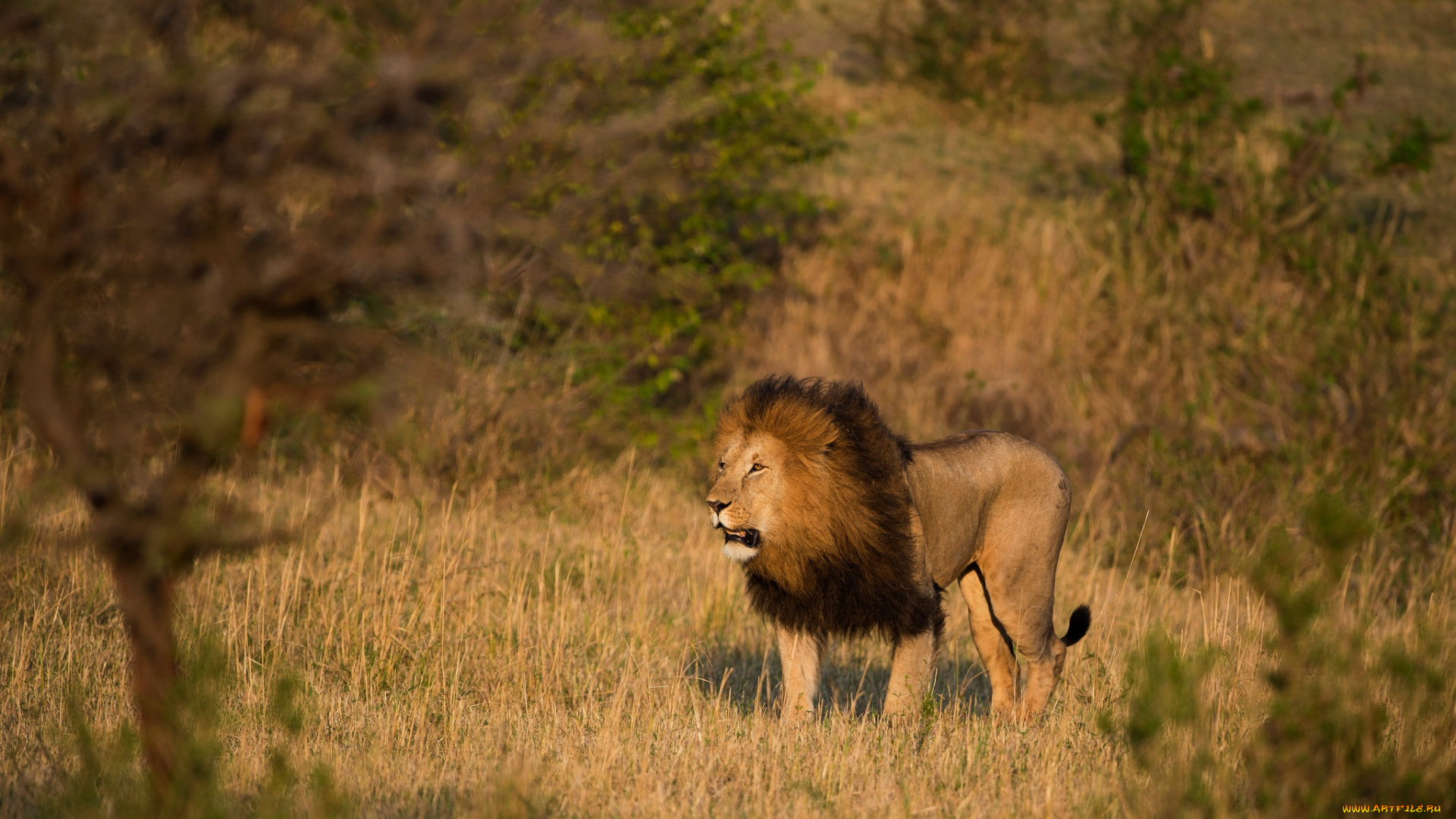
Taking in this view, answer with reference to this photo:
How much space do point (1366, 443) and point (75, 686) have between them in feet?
29.5

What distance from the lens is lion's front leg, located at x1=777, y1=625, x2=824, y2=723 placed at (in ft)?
15.9

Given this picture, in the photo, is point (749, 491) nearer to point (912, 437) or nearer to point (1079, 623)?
point (1079, 623)

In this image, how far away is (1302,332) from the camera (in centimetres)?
1103

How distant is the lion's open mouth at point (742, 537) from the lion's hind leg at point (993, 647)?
3.94 feet

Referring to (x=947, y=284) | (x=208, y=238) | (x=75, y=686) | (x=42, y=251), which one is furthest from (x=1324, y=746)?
(x=947, y=284)

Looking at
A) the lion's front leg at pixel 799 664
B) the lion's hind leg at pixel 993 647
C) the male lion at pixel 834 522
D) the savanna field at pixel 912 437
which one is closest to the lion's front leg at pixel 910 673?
the male lion at pixel 834 522

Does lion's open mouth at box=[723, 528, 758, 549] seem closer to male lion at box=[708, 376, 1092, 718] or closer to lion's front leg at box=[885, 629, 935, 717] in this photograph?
male lion at box=[708, 376, 1092, 718]

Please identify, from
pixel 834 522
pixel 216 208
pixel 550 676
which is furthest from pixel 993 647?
pixel 216 208

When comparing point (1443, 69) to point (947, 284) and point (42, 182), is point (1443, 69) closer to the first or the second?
point (947, 284)

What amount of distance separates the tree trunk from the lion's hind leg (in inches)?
135

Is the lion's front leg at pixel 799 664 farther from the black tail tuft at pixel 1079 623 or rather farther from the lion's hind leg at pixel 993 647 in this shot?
the black tail tuft at pixel 1079 623

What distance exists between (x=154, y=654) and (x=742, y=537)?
2.26 meters

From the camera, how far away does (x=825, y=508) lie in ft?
15.4

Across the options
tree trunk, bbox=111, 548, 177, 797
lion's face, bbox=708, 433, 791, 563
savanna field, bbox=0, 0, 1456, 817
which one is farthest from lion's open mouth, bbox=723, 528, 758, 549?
tree trunk, bbox=111, 548, 177, 797
